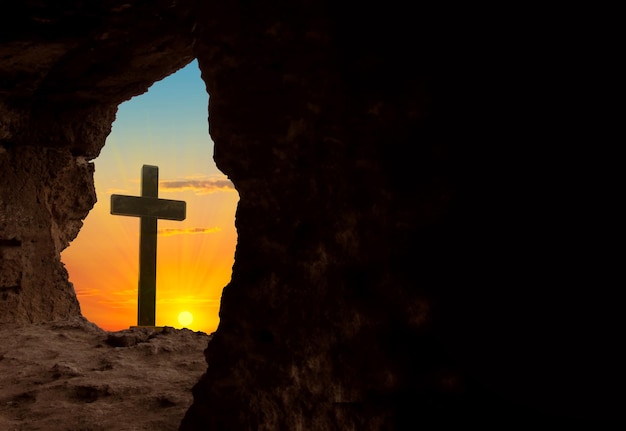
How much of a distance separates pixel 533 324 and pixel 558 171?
435 mm

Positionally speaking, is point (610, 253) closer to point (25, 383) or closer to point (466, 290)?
point (466, 290)

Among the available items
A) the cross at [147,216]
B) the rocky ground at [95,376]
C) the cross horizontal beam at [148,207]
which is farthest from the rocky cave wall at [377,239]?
the cross horizontal beam at [148,207]

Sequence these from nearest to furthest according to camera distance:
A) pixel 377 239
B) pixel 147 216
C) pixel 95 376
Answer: pixel 377 239 < pixel 95 376 < pixel 147 216

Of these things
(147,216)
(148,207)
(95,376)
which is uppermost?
(148,207)

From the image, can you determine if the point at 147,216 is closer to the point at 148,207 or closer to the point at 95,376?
the point at 148,207

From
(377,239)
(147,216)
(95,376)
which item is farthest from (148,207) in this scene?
(377,239)

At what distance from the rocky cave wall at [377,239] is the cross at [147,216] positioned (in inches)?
180

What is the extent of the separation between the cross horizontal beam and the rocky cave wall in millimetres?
4733

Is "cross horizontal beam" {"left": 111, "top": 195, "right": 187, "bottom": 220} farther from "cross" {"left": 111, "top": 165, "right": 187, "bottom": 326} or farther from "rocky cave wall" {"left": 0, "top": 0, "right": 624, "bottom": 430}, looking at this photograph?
"rocky cave wall" {"left": 0, "top": 0, "right": 624, "bottom": 430}

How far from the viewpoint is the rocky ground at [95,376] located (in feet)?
7.93

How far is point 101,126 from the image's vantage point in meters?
5.08

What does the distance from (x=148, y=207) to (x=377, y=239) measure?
5.13 meters

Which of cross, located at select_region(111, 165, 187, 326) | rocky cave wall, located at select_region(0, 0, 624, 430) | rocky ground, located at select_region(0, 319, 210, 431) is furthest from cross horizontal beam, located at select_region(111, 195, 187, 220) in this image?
rocky cave wall, located at select_region(0, 0, 624, 430)

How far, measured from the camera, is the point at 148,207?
643 cm
